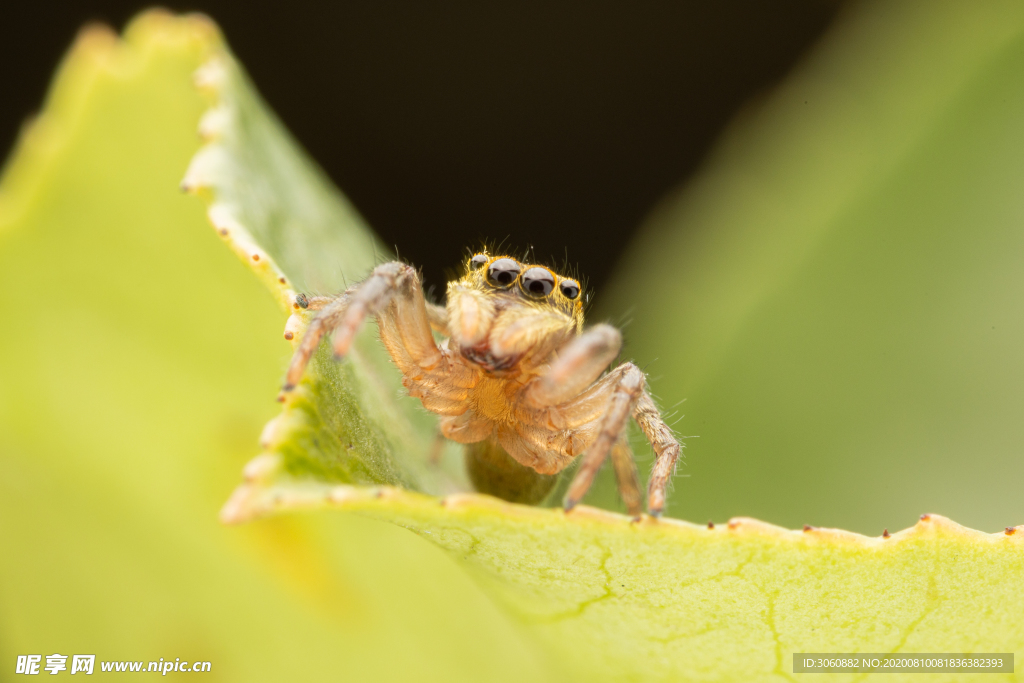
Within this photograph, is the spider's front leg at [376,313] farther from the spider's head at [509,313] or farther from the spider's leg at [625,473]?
the spider's leg at [625,473]

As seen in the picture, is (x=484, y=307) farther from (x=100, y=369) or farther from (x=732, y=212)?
(x=732, y=212)

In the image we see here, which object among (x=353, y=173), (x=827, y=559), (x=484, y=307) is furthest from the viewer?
(x=353, y=173)

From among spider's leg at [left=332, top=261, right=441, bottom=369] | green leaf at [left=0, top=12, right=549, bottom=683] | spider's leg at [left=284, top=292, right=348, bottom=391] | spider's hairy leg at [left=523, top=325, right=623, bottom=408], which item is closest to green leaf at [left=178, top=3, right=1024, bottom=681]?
spider's leg at [left=284, top=292, right=348, bottom=391]

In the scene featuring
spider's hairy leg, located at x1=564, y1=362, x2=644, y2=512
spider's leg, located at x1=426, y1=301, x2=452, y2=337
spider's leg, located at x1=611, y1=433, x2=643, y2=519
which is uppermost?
spider's leg, located at x1=426, y1=301, x2=452, y2=337

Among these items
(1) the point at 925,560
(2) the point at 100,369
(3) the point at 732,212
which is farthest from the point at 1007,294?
(2) the point at 100,369

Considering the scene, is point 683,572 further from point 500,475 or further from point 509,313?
point 500,475

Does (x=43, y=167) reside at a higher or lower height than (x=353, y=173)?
lower

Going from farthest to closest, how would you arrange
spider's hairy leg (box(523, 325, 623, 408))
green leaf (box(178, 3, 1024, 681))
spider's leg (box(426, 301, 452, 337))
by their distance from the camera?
spider's leg (box(426, 301, 452, 337)), spider's hairy leg (box(523, 325, 623, 408)), green leaf (box(178, 3, 1024, 681))

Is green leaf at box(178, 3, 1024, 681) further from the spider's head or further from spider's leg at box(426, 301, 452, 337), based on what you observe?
spider's leg at box(426, 301, 452, 337)
